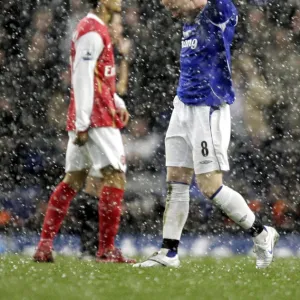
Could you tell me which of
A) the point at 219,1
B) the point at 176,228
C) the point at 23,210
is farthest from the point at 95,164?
the point at 23,210

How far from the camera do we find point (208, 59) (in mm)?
6668

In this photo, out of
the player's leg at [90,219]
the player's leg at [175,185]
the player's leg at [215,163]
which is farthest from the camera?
the player's leg at [90,219]

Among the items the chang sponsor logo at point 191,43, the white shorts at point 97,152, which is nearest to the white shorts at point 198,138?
the chang sponsor logo at point 191,43

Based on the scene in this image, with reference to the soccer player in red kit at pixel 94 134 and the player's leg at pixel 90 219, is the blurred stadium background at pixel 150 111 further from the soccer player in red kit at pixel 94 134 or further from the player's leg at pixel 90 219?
the soccer player in red kit at pixel 94 134

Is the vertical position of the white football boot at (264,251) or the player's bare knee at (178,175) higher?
the player's bare knee at (178,175)

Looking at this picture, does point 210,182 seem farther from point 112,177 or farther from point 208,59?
point 112,177

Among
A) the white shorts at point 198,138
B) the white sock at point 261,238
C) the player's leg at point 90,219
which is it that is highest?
the white shorts at point 198,138

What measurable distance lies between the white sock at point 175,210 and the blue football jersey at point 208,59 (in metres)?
0.54

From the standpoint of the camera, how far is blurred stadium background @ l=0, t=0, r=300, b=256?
34.1 feet

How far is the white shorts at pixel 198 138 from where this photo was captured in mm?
6594

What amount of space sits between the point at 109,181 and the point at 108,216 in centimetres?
23

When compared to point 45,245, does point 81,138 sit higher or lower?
higher

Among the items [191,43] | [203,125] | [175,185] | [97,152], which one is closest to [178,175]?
[175,185]

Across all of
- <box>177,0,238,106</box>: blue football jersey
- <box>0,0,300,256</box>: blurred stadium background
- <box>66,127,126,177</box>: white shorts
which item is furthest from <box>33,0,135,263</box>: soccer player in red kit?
<box>0,0,300,256</box>: blurred stadium background
